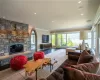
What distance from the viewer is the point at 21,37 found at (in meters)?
7.05

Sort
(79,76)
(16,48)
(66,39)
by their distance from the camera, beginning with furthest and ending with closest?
(66,39), (16,48), (79,76)

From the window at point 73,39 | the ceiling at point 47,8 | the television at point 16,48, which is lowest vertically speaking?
the television at point 16,48

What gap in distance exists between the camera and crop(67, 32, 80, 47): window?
1198 centimetres

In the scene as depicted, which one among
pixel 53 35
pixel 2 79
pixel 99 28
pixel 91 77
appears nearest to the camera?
pixel 91 77

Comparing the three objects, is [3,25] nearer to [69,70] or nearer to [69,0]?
[69,0]

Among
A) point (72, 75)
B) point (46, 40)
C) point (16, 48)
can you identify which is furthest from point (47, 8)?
point (46, 40)

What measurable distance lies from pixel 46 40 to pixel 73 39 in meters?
3.63

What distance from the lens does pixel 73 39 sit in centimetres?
1226

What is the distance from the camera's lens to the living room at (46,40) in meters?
2.08

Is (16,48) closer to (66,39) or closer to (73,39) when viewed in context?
(66,39)

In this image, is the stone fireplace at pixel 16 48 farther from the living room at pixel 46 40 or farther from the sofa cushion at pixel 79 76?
the sofa cushion at pixel 79 76

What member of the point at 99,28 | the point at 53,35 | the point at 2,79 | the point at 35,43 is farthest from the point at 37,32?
the point at 2,79

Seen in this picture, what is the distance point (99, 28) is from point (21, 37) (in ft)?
17.4

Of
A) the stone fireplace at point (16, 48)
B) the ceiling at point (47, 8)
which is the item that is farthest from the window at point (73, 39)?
the stone fireplace at point (16, 48)
